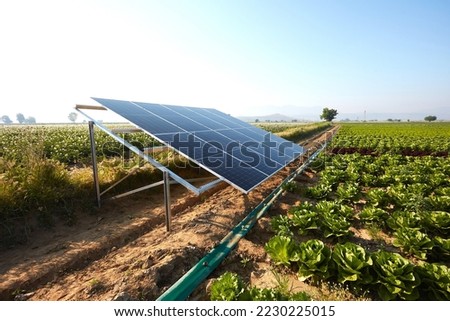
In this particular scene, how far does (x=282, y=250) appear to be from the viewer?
Result: 438 centimetres

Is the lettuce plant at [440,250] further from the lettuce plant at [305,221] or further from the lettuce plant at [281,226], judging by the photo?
the lettuce plant at [281,226]

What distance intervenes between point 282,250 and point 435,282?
218 cm

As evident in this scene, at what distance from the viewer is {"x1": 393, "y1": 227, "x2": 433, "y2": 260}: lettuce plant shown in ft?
15.4

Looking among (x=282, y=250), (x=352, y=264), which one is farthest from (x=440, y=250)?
(x=282, y=250)

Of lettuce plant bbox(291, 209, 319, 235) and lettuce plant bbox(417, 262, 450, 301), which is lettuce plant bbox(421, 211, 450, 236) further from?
lettuce plant bbox(291, 209, 319, 235)

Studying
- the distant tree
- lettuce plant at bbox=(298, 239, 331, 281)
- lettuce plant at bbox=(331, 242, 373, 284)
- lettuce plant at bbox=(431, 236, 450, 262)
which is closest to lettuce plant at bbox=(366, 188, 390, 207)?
lettuce plant at bbox=(431, 236, 450, 262)

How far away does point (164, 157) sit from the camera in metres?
11.4

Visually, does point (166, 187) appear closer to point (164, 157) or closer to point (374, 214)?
point (374, 214)

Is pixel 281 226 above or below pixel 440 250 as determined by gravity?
above

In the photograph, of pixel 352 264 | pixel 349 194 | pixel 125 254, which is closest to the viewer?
pixel 352 264

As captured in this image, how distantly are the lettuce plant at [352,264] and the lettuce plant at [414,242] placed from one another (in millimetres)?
1515

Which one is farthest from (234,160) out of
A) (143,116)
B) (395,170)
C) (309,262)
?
(395,170)

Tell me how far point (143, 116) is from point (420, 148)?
22225 millimetres

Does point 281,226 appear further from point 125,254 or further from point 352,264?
point 125,254
